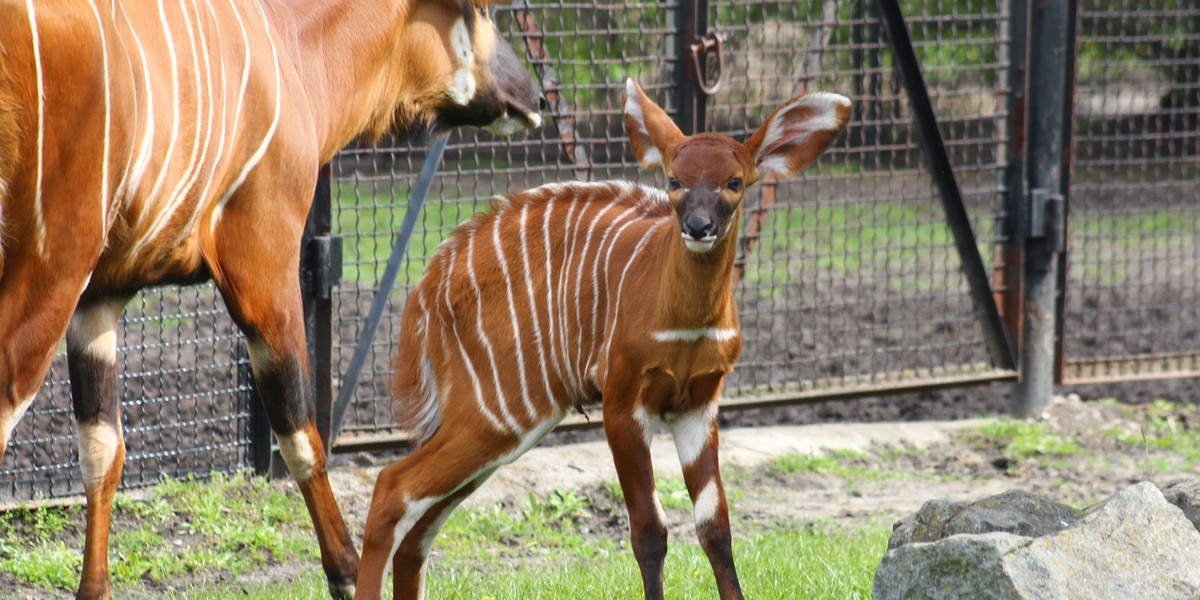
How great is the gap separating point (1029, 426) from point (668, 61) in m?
2.52

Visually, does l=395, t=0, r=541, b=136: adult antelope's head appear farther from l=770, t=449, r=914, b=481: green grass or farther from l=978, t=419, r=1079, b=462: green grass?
l=978, t=419, r=1079, b=462: green grass

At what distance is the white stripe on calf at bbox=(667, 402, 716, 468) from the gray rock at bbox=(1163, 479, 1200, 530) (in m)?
A: 1.21

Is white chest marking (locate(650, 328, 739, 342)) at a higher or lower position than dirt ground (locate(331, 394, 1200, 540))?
higher

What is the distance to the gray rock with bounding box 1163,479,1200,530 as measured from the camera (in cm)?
373

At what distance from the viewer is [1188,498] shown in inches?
149

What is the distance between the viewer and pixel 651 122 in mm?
3924

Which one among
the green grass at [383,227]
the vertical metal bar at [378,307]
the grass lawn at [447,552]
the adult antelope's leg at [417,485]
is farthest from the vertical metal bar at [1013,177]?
the adult antelope's leg at [417,485]

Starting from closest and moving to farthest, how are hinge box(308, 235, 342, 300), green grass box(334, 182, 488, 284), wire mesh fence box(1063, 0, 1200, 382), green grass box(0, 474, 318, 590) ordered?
green grass box(0, 474, 318, 590)
hinge box(308, 235, 342, 300)
wire mesh fence box(1063, 0, 1200, 382)
green grass box(334, 182, 488, 284)

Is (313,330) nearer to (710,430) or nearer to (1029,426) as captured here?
(710,430)

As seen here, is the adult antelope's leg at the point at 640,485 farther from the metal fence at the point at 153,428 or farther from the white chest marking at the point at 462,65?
the metal fence at the point at 153,428

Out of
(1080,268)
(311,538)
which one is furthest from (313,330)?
(1080,268)

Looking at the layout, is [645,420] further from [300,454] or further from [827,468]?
[827,468]

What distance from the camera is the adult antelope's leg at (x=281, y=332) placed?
3.89 meters

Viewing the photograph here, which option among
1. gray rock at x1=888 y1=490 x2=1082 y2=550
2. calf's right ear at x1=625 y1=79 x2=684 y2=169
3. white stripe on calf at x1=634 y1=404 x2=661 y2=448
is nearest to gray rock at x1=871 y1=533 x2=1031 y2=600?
gray rock at x1=888 y1=490 x2=1082 y2=550
